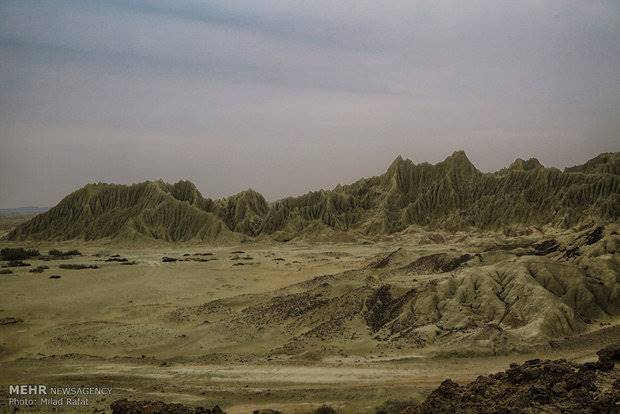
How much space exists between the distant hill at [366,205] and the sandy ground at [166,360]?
163 ft

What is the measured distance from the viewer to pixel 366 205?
100m

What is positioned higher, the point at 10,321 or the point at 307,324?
the point at 10,321

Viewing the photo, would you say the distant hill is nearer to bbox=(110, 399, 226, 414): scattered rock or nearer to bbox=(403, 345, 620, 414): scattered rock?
bbox=(403, 345, 620, 414): scattered rock

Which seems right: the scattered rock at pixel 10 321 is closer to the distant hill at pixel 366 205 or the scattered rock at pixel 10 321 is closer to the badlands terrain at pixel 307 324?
the badlands terrain at pixel 307 324

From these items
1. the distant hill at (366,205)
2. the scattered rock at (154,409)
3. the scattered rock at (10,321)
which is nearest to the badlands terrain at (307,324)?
the scattered rock at (10,321)

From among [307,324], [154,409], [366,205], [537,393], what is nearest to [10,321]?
[307,324]

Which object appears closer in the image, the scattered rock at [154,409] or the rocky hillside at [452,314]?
the scattered rock at [154,409]

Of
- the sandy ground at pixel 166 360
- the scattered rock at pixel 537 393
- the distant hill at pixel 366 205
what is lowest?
the sandy ground at pixel 166 360

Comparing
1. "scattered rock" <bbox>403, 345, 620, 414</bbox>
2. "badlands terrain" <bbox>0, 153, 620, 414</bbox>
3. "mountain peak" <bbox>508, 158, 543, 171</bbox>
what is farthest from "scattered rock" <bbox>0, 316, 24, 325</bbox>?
"mountain peak" <bbox>508, 158, 543, 171</bbox>

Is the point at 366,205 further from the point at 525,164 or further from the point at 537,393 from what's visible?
the point at 537,393

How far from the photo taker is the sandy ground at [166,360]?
1630cm

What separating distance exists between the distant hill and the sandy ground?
4975cm

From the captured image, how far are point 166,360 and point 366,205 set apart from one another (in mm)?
81311

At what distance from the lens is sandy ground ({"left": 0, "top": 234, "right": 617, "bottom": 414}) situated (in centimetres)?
1630
